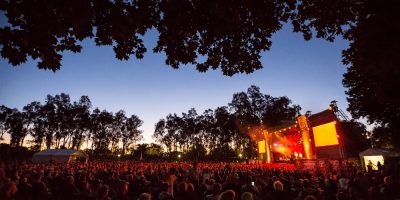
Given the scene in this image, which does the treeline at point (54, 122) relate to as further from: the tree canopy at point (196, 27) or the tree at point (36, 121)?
the tree canopy at point (196, 27)

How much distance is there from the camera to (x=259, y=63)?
5.96 meters

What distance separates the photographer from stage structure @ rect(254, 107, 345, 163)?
84.9ft

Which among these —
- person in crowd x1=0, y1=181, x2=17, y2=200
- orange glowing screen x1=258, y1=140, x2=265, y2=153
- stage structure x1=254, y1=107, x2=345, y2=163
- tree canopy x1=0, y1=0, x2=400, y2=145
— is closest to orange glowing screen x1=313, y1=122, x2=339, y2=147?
stage structure x1=254, y1=107, x2=345, y2=163

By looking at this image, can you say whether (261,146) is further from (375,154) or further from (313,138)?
(375,154)

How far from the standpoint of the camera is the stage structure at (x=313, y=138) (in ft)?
84.9

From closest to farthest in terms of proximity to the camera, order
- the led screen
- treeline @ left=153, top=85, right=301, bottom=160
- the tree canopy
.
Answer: the tree canopy < the led screen < treeline @ left=153, top=85, right=301, bottom=160

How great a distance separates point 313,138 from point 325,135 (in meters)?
1.85

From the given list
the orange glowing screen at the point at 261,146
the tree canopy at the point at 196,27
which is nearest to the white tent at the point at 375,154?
the tree canopy at the point at 196,27

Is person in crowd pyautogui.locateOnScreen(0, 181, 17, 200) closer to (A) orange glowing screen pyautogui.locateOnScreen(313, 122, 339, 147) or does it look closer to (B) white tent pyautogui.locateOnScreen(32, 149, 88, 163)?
(A) orange glowing screen pyautogui.locateOnScreen(313, 122, 339, 147)

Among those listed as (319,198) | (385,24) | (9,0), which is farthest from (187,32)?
(319,198)

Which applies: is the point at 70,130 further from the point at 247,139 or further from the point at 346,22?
the point at 346,22

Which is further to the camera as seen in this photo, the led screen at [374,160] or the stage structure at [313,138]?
the stage structure at [313,138]

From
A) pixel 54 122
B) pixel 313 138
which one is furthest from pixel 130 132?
pixel 313 138

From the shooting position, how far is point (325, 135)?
2762 centimetres
